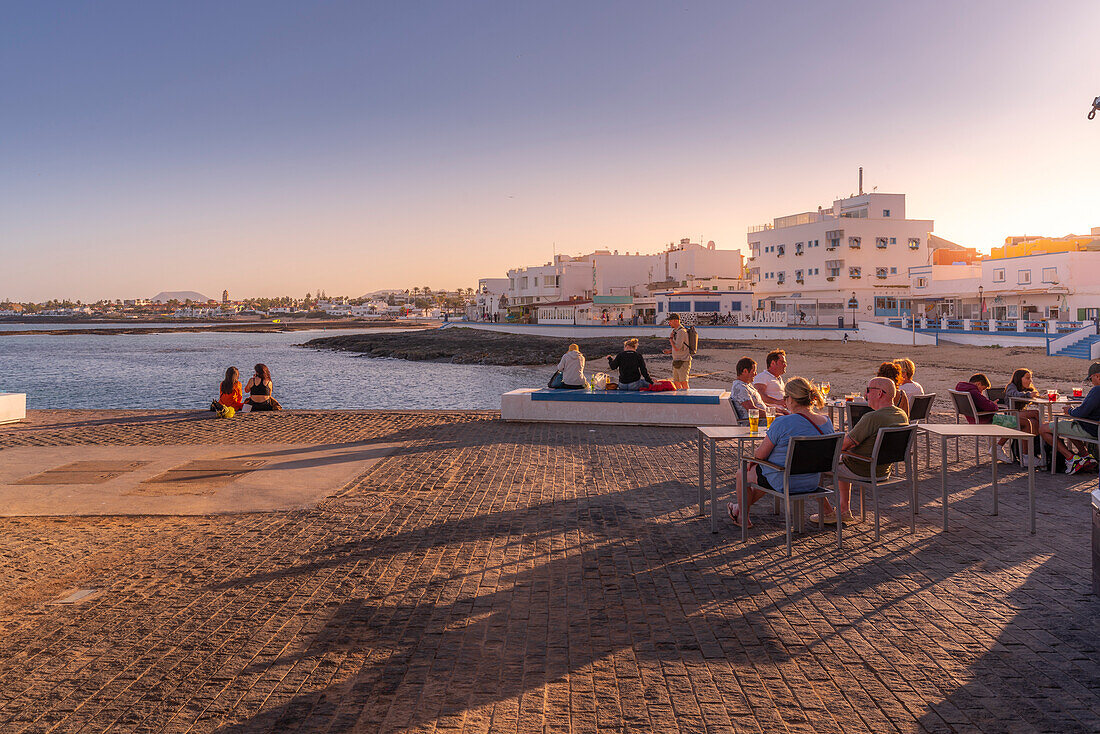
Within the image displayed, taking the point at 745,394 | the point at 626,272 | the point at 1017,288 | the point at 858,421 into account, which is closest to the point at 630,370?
the point at 745,394

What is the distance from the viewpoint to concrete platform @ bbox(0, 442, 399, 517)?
806 centimetres

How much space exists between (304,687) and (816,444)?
4383mm

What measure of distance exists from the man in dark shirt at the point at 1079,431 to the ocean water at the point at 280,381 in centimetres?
2121

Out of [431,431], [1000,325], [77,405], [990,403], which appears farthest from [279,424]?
[1000,325]

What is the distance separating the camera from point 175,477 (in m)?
9.47

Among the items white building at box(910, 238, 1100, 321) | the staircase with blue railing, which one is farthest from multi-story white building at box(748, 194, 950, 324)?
the staircase with blue railing

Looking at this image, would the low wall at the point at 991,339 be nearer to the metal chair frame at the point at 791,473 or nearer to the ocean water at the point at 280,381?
the ocean water at the point at 280,381

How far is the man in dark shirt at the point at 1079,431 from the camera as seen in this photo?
28.3ft

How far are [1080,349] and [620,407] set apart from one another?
29.0m

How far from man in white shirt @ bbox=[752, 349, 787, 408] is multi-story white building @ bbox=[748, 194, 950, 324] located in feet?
191

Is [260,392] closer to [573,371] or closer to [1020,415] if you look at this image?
[573,371]

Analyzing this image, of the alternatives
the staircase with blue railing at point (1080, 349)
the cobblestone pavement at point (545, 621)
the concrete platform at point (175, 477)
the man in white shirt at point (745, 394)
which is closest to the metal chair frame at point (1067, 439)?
the cobblestone pavement at point (545, 621)

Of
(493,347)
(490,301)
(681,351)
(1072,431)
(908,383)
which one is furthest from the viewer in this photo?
(490,301)

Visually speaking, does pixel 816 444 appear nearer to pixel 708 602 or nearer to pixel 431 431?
pixel 708 602
